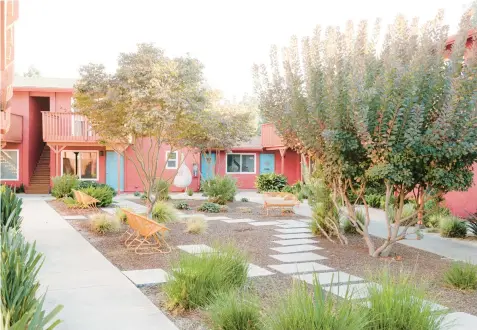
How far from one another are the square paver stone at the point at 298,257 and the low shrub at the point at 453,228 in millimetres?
4083

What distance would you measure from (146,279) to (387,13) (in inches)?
218

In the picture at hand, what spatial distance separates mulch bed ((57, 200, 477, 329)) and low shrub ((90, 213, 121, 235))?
0.54ft

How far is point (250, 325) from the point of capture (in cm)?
401

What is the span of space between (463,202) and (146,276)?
1045cm

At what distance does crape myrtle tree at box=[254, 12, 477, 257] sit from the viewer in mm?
6414

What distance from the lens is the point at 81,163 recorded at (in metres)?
23.8

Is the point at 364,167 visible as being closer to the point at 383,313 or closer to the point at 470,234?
the point at 383,313

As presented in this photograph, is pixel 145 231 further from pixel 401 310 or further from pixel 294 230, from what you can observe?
pixel 401 310

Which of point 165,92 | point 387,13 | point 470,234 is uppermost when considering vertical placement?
point 387,13

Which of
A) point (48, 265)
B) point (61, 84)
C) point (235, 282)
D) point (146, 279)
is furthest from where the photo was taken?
point (61, 84)

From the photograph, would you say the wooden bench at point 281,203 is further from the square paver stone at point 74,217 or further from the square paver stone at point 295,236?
the square paver stone at point 74,217

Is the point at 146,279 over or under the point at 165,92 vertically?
under

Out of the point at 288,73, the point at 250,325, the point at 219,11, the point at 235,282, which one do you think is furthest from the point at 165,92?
the point at 250,325

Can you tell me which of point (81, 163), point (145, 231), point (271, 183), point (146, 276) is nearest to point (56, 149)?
point (81, 163)
